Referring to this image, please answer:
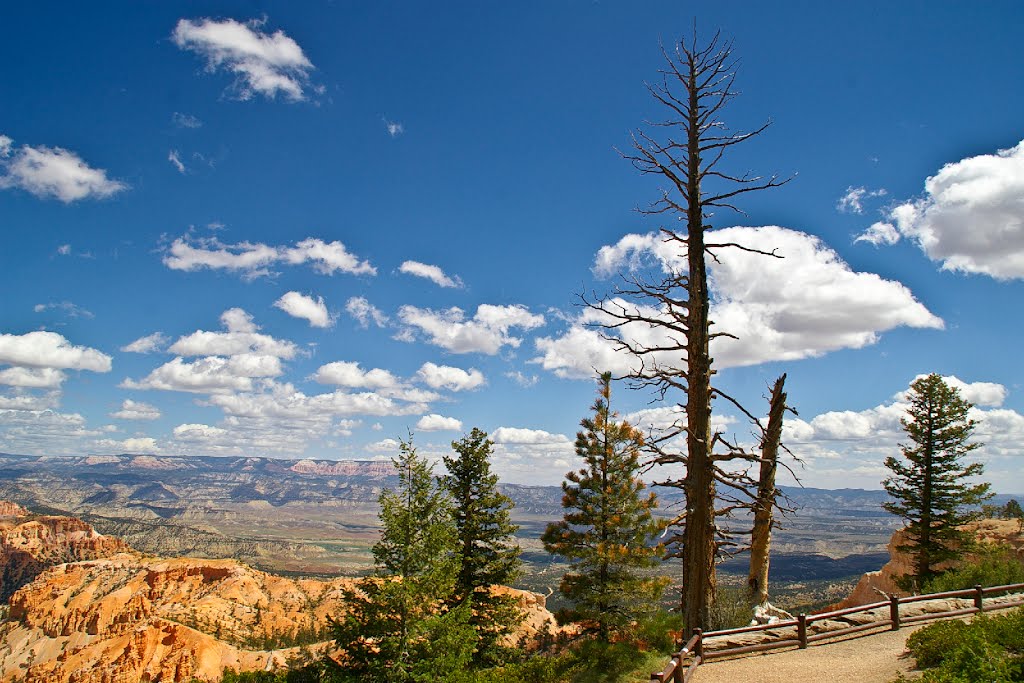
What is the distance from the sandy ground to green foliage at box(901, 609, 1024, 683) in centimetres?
62

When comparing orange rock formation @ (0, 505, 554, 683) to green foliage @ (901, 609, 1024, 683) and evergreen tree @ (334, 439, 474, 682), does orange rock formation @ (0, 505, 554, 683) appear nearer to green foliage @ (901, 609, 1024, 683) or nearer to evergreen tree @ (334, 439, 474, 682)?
evergreen tree @ (334, 439, 474, 682)

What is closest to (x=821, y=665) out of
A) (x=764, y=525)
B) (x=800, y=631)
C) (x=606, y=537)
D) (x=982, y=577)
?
(x=800, y=631)

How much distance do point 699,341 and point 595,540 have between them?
41.2ft

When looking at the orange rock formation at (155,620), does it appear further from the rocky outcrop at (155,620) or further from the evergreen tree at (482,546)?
the evergreen tree at (482,546)

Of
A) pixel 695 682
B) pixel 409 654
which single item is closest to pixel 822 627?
pixel 695 682

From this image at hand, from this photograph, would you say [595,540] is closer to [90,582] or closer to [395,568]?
[395,568]

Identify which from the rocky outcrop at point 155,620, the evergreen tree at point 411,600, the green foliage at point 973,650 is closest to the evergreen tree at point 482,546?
the evergreen tree at point 411,600

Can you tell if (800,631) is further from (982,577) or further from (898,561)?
(898,561)

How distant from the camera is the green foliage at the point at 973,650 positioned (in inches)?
364

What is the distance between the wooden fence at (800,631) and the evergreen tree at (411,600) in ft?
36.2

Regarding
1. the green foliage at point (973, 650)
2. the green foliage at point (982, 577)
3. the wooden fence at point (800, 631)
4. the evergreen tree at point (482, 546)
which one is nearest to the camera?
the green foliage at point (973, 650)

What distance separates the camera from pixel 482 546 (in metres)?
27.2

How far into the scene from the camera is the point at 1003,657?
9797 mm

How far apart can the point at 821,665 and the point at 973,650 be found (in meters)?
3.45
